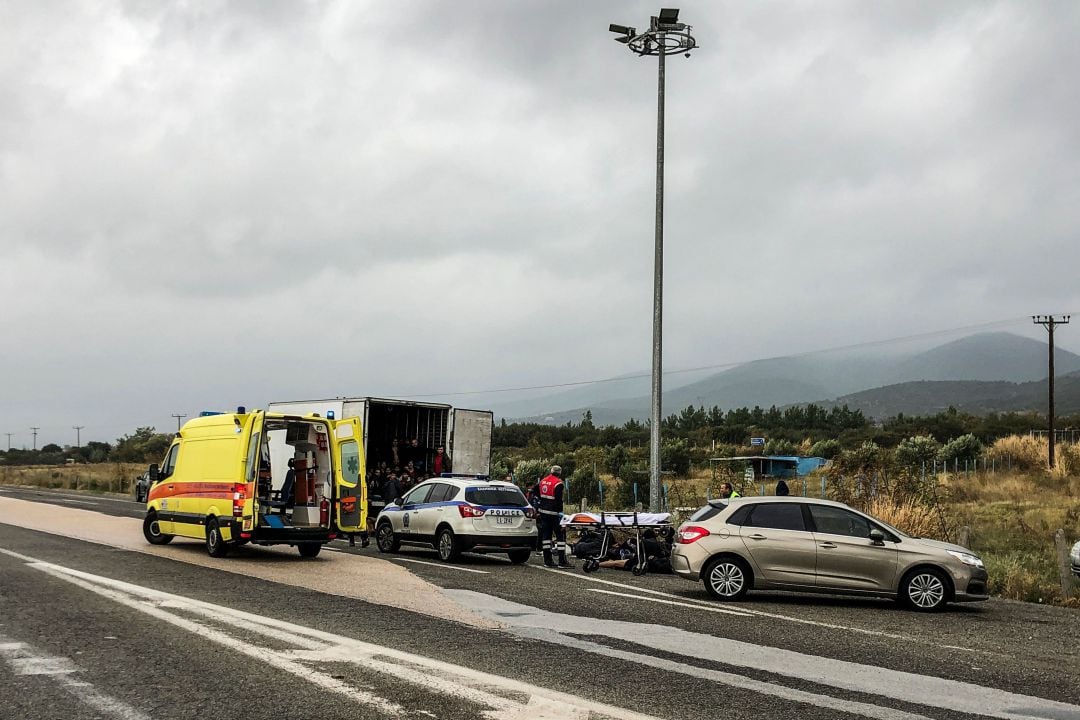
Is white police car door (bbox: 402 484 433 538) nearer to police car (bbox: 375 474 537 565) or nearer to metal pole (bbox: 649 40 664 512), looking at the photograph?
police car (bbox: 375 474 537 565)

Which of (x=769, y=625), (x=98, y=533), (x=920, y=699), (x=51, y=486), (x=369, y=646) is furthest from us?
(x=51, y=486)

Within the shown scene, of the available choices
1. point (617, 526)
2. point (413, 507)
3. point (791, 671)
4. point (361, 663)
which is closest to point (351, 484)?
point (413, 507)

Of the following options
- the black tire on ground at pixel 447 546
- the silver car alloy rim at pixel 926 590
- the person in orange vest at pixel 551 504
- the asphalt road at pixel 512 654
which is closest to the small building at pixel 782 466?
the person in orange vest at pixel 551 504

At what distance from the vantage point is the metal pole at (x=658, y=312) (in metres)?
23.1

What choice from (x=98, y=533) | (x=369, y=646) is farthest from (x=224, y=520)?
(x=369, y=646)

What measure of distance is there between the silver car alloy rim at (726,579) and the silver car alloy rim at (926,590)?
224 cm

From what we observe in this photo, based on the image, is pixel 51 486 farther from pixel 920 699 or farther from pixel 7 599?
pixel 920 699

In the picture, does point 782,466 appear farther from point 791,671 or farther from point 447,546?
point 791,671

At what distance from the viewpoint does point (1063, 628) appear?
41.1 ft

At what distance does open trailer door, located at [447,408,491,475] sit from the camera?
24.5 metres

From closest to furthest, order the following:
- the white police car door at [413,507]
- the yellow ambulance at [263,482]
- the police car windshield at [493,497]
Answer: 1. the yellow ambulance at [263,482]
2. the police car windshield at [493,497]
3. the white police car door at [413,507]

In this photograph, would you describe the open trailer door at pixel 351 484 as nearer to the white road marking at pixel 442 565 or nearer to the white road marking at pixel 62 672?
the white road marking at pixel 442 565

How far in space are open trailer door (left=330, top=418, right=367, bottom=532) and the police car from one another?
149cm

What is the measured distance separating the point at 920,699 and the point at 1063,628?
5.85 m
